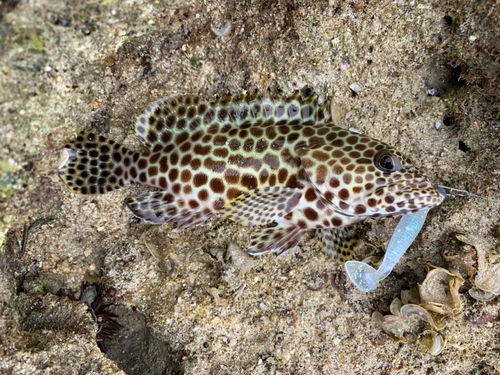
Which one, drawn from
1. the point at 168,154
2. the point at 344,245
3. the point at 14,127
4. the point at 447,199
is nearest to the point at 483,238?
the point at 447,199

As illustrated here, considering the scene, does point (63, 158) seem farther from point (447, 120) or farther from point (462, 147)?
point (462, 147)

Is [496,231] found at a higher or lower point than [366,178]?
lower

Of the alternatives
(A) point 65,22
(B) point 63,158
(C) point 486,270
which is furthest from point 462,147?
(B) point 63,158

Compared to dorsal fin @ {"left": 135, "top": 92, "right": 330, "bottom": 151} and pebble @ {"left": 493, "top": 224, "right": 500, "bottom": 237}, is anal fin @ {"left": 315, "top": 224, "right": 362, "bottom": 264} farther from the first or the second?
pebble @ {"left": 493, "top": 224, "right": 500, "bottom": 237}

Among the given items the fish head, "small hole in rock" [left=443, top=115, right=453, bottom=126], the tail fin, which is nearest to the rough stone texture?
"small hole in rock" [left=443, top=115, right=453, bottom=126]

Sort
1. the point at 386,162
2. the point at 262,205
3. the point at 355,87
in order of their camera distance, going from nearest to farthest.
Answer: the point at 386,162, the point at 262,205, the point at 355,87

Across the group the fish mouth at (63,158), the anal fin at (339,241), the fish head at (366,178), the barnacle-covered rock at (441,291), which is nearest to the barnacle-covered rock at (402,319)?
Result: the barnacle-covered rock at (441,291)

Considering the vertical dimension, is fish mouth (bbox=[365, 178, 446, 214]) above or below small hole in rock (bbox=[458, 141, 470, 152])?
below
